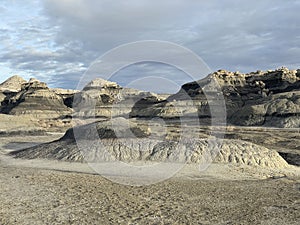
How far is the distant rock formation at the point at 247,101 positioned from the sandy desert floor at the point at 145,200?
208 ft

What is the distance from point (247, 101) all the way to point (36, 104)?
70.0 metres

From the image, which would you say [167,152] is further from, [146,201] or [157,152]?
[146,201]

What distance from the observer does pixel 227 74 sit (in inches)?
5335

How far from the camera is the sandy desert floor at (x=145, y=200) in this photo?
14328 millimetres

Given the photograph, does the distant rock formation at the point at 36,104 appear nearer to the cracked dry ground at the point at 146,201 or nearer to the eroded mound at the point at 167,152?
the eroded mound at the point at 167,152

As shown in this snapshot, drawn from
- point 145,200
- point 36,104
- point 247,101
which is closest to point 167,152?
point 145,200

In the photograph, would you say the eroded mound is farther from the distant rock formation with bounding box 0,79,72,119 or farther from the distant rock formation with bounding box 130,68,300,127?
the distant rock formation with bounding box 0,79,72,119

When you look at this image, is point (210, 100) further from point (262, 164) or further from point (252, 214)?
point (252, 214)

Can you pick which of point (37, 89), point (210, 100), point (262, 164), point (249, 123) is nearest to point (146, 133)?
point (262, 164)

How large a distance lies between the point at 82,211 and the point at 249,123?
75.3 metres

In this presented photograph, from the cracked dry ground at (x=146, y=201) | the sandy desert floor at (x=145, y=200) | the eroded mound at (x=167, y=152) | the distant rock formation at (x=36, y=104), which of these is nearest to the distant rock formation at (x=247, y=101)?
the distant rock formation at (x=36, y=104)

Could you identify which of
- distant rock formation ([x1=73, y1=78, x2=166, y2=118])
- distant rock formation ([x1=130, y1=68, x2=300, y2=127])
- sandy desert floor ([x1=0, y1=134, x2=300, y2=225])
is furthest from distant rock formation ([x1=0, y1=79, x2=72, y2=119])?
sandy desert floor ([x1=0, y1=134, x2=300, y2=225])

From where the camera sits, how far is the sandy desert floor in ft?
47.0

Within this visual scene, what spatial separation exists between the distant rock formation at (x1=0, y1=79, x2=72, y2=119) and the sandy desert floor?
311 ft
